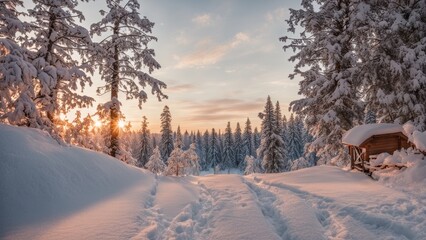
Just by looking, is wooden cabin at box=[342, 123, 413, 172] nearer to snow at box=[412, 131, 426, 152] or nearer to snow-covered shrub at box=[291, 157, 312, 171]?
snow at box=[412, 131, 426, 152]

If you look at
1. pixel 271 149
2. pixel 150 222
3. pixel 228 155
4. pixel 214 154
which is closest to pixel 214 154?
pixel 214 154

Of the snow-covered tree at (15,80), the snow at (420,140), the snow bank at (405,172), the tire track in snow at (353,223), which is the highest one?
the snow-covered tree at (15,80)

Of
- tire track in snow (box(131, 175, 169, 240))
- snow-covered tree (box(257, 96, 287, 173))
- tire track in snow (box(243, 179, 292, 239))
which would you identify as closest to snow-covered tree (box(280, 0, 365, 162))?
tire track in snow (box(243, 179, 292, 239))

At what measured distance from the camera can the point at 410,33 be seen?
15.9 meters

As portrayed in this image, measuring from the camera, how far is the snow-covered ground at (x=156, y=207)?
19.6 ft

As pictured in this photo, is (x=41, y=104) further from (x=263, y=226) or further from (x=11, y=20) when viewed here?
(x=263, y=226)

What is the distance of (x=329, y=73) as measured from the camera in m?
18.8

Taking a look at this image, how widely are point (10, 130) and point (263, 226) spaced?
7529 millimetres

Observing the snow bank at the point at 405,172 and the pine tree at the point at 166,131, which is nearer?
the snow bank at the point at 405,172

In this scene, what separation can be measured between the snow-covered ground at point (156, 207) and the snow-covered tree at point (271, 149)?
2704cm

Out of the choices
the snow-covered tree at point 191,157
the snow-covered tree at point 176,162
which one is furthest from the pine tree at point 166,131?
the snow-covered tree at point 176,162

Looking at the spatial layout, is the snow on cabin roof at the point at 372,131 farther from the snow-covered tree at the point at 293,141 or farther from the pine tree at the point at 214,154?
the pine tree at the point at 214,154

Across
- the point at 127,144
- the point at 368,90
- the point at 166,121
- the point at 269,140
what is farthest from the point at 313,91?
the point at 166,121

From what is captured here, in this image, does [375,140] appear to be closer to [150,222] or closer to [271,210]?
[271,210]
